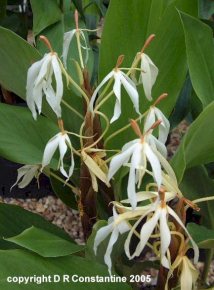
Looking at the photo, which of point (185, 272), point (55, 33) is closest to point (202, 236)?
point (185, 272)

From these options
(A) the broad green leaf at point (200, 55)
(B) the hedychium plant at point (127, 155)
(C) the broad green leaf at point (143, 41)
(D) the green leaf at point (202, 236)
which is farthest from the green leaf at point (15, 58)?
(D) the green leaf at point (202, 236)

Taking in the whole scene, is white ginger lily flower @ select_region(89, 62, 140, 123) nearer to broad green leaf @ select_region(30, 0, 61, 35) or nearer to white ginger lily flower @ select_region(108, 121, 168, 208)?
white ginger lily flower @ select_region(108, 121, 168, 208)

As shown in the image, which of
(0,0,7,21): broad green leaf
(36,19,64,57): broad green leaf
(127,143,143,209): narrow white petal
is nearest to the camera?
(127,143,143,209): narrow white petal

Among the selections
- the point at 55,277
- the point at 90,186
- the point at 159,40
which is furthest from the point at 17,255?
the point at 159,40

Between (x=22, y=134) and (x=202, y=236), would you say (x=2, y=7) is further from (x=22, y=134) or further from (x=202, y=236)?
(x=202, y=236)

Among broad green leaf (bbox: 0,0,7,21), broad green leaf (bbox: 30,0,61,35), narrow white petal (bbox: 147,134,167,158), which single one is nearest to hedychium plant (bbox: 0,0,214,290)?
narrow white petal (bbox: 147,134,167,158)

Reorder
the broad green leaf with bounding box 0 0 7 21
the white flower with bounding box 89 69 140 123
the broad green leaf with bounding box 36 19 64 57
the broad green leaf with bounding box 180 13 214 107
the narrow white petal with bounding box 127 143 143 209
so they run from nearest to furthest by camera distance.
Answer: the narrow white petal with bounding box 127 143 143 209 < the white flower with bounding box 89 69 140 123 < the broad green leaf with bounding box 180 13 214 107 < the broad green leaf with bounding box 36 19 64 57 < the broad green leaf with bounding box 0 0 7 21

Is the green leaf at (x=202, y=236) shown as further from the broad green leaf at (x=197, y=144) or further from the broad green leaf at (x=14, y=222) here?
the broad green leaf at (x=14, y=222)
